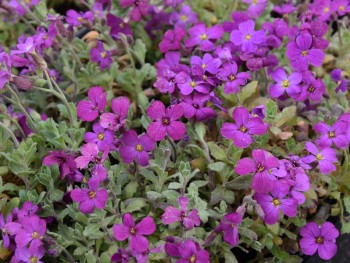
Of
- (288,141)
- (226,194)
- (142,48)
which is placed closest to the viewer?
(226,194)

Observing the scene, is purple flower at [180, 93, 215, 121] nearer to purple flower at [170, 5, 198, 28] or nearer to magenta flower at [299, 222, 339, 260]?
magenta flower at [299, 222, 339, 260]

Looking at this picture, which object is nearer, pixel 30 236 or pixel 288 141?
pixel 30 236

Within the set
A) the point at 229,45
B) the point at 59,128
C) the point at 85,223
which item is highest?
the point at 229,45

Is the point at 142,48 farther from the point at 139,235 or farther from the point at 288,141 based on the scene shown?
the point at 139,235

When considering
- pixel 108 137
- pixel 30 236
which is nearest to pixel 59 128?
pixel 108 137

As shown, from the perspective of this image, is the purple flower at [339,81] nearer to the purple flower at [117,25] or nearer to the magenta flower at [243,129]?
the magenta flower at [243,129]

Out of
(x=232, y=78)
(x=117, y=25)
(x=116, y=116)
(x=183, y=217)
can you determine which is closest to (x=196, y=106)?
(x=232, y=78)

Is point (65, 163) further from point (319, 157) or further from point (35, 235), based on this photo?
point (319, 157)
